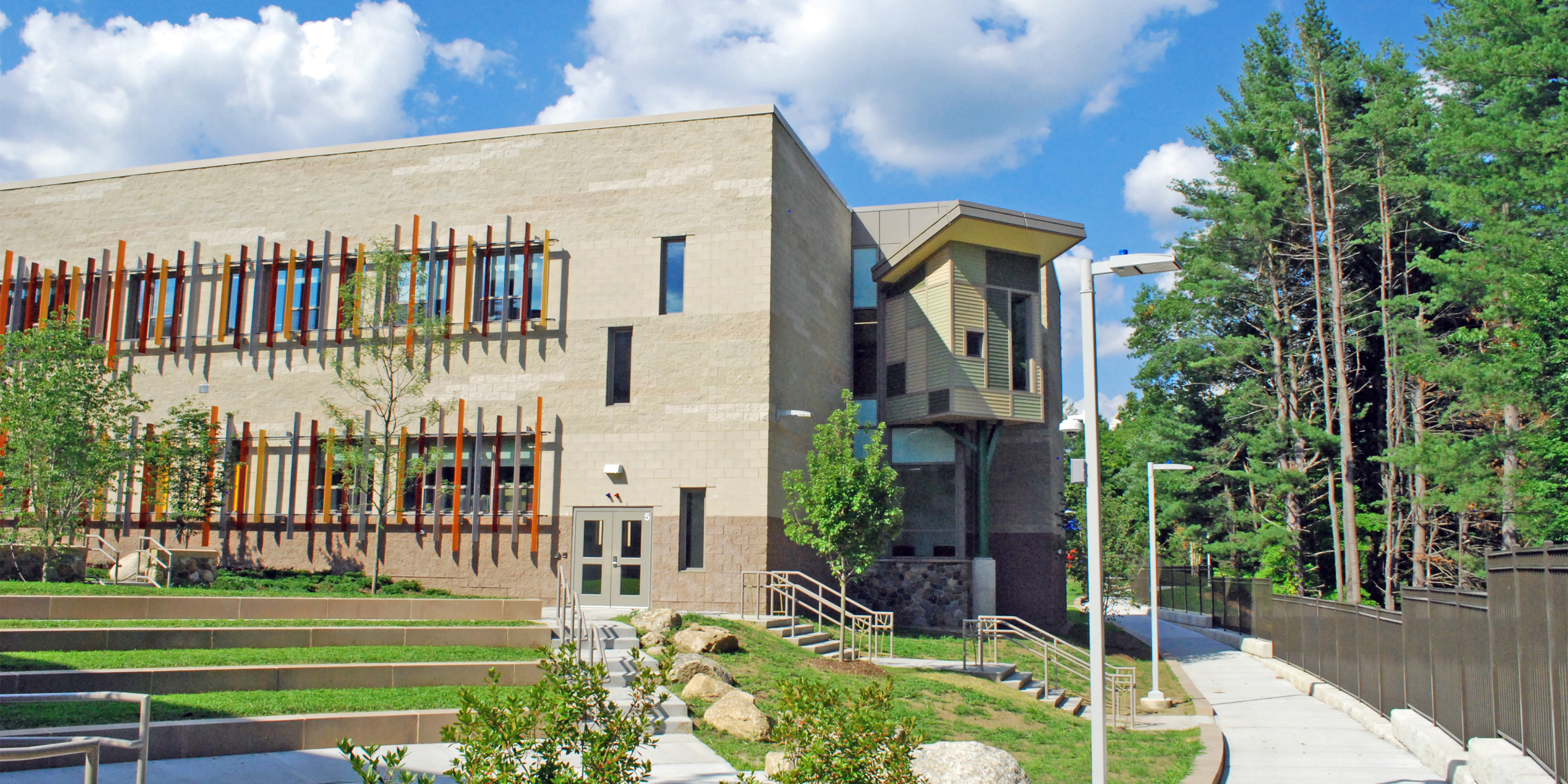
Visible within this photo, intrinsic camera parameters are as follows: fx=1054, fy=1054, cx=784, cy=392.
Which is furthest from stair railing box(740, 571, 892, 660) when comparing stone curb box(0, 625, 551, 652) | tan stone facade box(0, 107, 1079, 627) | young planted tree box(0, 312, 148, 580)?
young planted tree box(0, 312, 148, 580)

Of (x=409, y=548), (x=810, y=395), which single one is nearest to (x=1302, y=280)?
(x=810, y=395)

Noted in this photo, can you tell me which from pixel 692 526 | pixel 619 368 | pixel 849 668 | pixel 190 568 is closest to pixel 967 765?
pixel 849 668

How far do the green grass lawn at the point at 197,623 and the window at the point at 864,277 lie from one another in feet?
58.3

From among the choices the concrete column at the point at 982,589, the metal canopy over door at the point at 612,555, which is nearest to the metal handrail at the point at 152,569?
the metal canopy over door at the point at 612,555

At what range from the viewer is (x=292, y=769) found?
1045 centimetres

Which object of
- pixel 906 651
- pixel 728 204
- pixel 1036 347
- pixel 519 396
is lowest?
pixel 906 651

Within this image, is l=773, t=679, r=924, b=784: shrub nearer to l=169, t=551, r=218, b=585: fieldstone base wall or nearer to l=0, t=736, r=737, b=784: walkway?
l=0, t=736, r=737, b=784: walkway

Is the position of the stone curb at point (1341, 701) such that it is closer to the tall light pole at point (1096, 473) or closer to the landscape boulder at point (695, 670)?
the tall light pole at point (1096, 473)

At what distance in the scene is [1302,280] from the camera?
137 ft

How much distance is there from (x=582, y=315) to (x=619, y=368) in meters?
1.62

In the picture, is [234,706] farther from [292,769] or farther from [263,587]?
[263,587]

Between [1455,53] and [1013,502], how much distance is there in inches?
768

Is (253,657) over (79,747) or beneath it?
beneath

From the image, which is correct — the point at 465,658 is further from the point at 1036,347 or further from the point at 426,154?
the point at 1036,347
